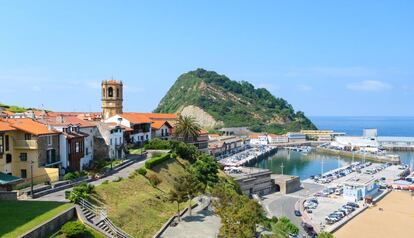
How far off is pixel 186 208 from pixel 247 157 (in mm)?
96051

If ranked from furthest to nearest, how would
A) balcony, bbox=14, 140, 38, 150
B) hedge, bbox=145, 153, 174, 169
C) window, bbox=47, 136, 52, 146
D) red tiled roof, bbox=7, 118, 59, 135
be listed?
hedge, bbox=145, 153, 174, 169, window, bbox=47, 136, 52, 146, red tiled roof, bbox=7, 118, 59, 135, balcony, bbox=14, 140, 38, 150

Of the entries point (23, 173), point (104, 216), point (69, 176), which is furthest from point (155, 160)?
point (104, 216)

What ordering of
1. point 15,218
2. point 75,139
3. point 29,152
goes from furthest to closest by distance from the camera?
1. point 75,139
2. point 29,152
3. point 15,218

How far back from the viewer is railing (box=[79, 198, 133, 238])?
30.0m

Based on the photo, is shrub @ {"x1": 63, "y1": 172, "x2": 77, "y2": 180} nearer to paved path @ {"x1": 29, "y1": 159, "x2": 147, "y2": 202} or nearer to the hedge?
paved path @ {"x1": 29, "y1": 159, "x2": 147, "y2": 202}

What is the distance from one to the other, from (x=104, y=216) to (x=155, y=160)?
20.2 metres

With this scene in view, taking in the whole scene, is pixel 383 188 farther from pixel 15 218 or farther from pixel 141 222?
pixel 15 218

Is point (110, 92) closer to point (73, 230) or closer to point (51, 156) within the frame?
point (51, 156)

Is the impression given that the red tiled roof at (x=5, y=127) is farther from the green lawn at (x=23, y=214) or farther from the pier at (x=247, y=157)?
the pier at (x=247, y=157)

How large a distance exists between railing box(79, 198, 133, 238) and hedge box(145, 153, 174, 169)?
651 inches

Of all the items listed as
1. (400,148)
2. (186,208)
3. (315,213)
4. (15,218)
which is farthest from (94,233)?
(400,148)

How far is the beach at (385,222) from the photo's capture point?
53.9 m

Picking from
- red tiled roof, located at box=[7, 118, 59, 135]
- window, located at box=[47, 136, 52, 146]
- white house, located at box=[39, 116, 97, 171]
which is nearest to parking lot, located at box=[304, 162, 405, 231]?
white house, located at box=[39, 116, 97, 171]

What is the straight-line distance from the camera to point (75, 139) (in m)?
46.5
